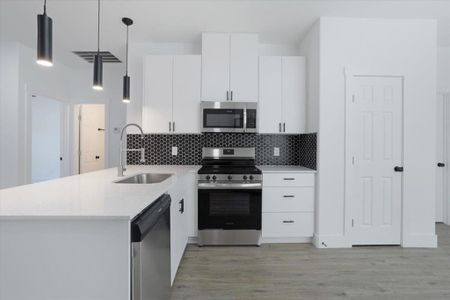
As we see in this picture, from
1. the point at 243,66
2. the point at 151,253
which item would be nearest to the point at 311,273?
the point at 151,253

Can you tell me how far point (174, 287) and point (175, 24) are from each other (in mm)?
2931

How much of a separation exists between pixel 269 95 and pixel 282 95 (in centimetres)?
18

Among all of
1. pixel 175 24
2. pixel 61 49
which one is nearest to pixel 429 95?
pixel 175 24

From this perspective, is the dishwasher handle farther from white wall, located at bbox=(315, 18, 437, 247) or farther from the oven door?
white wall, located at bbox=(315, 18, 437, 247)

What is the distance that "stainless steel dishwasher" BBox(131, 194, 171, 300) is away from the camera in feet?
3.92

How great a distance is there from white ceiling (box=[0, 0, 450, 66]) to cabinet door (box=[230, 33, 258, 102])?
131 millimetres

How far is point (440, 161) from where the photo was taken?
401cm

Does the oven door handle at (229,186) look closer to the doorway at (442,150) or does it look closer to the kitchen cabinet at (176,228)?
the kitchen cabinet at (176,228)

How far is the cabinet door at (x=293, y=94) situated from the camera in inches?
137

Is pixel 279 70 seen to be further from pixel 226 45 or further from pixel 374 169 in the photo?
pixel 374 169

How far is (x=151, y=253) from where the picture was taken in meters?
1.42

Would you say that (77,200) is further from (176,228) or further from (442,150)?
(442,150)

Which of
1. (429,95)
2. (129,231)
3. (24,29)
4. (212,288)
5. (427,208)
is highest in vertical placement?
(24,29)

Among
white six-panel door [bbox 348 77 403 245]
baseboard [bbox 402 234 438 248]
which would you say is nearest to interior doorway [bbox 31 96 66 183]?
white six-panel door [bbox 348 77 403 245]
